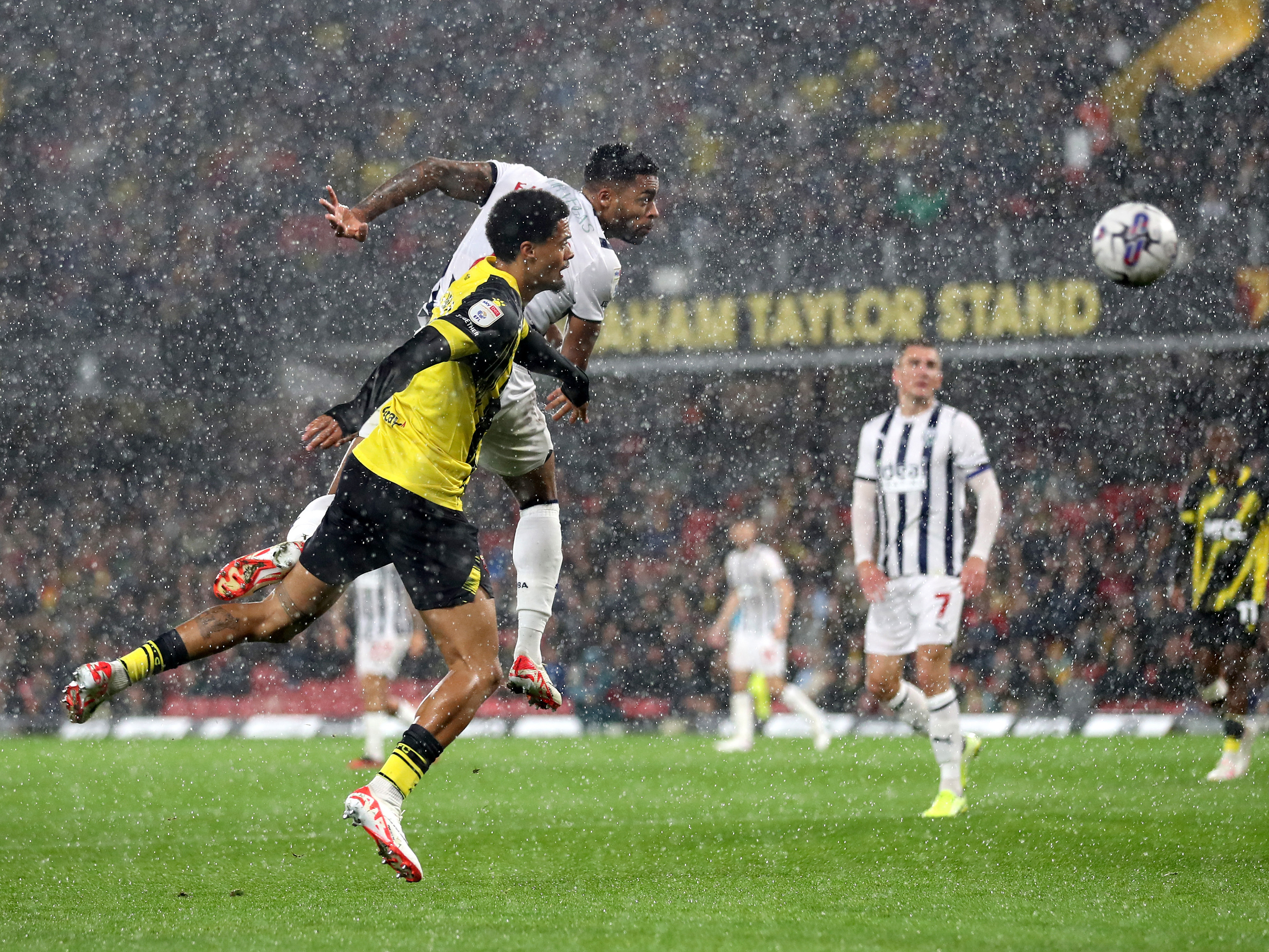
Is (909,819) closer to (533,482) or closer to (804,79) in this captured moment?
(533,482)

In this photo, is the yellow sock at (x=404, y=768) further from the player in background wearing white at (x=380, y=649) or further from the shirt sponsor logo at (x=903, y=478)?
the player in background wearing white at (x=380, y=649)

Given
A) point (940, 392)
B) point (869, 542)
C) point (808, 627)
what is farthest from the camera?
point (940, 392)

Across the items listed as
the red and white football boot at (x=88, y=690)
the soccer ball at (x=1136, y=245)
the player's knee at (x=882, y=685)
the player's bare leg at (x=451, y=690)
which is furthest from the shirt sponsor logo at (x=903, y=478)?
the red and white football boot at (x=88, y=690)

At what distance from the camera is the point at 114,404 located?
69.7 ft

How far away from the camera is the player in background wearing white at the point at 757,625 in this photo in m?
13.3

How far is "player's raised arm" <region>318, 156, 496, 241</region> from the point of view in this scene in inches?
228

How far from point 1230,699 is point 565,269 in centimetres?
555

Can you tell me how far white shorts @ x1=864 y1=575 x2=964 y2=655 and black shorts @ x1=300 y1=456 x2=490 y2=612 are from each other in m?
2.88

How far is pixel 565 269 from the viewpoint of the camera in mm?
6258

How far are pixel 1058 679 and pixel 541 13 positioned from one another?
1115 centimetres

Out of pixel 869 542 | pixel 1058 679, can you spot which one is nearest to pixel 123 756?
pixel 869 542

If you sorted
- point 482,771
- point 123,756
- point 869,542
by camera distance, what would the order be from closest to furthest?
1. point 869,542
2. point 482,771
3. point 123,756

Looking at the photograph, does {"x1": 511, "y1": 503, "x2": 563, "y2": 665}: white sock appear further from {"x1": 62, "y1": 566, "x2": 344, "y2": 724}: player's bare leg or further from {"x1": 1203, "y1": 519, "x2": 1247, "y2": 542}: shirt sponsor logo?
{"x1": 1203, "y1": 519, "x2": 1247, "y2": 542}: shirt sponsor logo

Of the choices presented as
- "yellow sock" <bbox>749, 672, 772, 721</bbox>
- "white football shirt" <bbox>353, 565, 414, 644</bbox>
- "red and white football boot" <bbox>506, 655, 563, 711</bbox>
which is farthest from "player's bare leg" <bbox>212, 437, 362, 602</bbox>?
"yellow sock" <bbox>749, 672, 772, 721</bbox>
